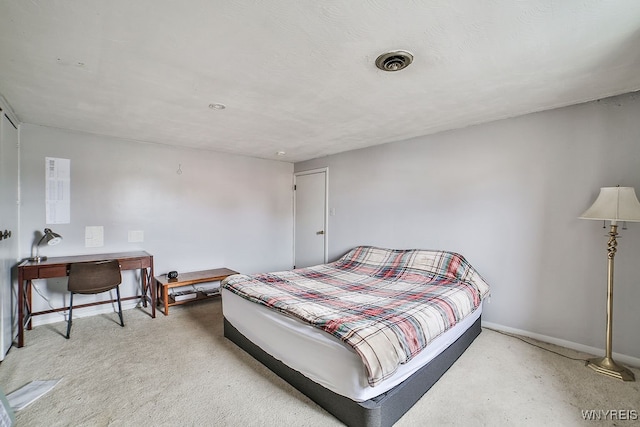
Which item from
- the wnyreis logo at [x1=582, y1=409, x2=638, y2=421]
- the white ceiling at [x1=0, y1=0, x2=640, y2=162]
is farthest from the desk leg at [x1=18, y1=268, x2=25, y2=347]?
the wnyreis logo at [x1=582, y1=409, x2=638, y2=421]

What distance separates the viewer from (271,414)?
1.75 metres

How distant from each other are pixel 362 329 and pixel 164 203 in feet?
11.2

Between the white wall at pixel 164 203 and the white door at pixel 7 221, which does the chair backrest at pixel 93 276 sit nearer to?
the white door at pixel 7 221

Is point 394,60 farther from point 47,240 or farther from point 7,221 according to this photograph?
point 47,240

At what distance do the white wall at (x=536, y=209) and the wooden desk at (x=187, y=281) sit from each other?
2529 millimetres

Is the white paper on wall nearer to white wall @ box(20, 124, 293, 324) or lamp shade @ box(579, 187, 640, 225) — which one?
white wall @ box(20, 124, 293, 324)

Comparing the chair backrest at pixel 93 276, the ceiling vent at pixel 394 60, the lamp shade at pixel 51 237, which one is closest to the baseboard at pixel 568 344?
the ceiling vent at pixel 394 60

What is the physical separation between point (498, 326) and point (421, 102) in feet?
7.91

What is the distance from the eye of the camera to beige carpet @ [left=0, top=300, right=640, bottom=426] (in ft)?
5.66

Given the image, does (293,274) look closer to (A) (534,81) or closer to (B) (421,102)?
(B) (421,102)

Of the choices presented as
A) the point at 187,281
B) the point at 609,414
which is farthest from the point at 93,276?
the point at 609,414

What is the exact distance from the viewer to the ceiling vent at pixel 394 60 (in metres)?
1.67

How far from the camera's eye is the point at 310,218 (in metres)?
5.02

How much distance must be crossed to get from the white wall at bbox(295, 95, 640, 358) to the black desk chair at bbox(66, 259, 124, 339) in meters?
3.31
